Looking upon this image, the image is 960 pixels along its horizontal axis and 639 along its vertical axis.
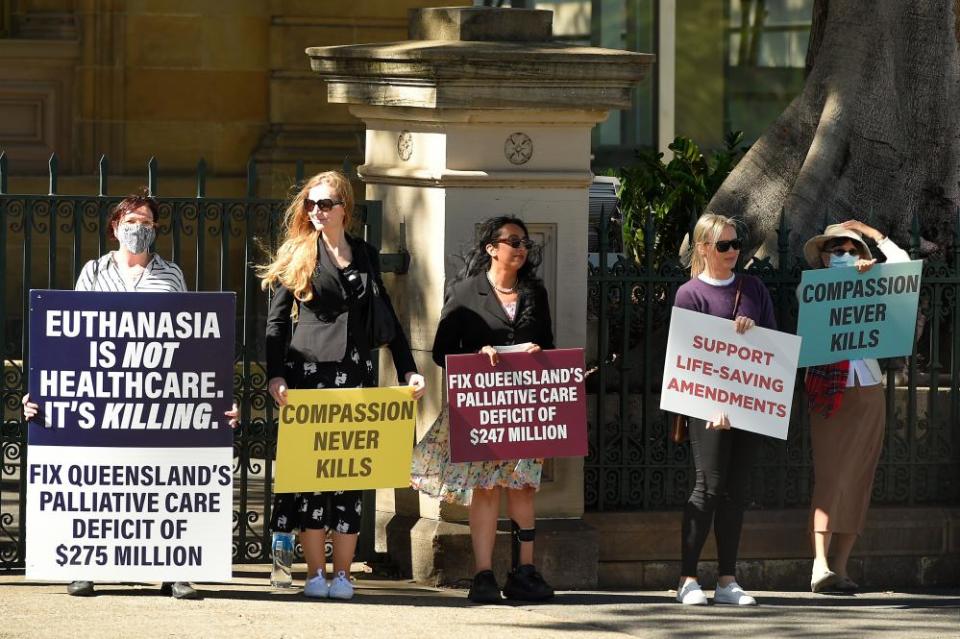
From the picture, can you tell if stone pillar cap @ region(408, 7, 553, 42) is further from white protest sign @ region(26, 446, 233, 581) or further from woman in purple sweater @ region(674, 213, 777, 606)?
white protest sign @ region(26, 446, 233, 581)

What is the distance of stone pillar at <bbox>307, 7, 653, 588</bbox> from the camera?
869 cm

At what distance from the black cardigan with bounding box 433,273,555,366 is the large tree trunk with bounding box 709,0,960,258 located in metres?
2.42

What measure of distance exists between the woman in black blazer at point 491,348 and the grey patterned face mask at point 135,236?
131 cm

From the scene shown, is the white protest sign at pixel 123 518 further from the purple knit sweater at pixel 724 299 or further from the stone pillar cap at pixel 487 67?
the purple knit sweater at pixel 724 299

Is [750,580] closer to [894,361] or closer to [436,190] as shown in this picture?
[894,361]

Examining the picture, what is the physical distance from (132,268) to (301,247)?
73cm

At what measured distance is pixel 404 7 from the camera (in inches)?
691

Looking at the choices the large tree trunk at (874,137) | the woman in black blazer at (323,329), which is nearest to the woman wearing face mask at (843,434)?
the large tree trunk at (874,137)

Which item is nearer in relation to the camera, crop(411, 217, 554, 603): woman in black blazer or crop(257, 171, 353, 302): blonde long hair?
crop(257, 171, 353, 302): blonde long hair

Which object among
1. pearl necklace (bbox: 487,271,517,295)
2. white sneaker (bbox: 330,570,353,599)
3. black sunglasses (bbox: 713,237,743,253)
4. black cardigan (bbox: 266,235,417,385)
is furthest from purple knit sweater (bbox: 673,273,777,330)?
white sneaker (bbox: 330,570,353,599)

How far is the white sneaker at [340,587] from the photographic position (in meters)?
8.38

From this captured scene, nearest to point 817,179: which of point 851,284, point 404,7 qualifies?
point 851,284

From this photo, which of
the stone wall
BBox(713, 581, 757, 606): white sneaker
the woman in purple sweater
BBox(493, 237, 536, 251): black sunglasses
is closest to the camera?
BBox(493, 237, 536, 251): black sunglasses

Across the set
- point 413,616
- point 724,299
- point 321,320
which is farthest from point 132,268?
point 724,299
